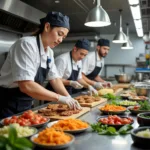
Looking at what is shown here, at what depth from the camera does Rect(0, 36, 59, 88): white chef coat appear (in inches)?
88.3

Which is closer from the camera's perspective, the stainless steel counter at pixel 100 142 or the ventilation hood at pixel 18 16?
the stainless steel counter at pixel 100 142

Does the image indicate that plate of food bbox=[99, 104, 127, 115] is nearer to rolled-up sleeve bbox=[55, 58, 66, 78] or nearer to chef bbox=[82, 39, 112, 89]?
rolled-up sleeve bbox=[55, 58, 66, 78]

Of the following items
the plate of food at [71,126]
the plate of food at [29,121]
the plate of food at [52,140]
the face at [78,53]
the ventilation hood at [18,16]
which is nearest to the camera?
the plate of food at [52,140]

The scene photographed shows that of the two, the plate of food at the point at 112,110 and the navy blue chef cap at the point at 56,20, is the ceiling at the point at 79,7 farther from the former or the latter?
the plate of food at the point at 112,110

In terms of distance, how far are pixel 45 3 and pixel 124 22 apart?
303 centimetres

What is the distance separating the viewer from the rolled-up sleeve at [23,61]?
2229 millimetres

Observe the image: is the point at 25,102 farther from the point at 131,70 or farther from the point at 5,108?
the point at 131,70

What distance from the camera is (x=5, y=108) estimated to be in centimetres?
242

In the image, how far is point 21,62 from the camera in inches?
89.6

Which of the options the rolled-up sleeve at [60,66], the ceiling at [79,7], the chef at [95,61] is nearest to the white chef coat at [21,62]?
the rolled-up sleeve at [60,66]

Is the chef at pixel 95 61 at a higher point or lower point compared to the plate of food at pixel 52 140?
higher

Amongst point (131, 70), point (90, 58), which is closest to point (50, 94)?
point (90, 58)

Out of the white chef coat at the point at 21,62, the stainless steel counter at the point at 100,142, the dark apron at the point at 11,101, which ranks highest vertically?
the white chef coat at the point at 21,62

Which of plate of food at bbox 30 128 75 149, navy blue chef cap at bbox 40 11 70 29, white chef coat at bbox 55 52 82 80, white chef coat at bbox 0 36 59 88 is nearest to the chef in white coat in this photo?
white chef coat at bbox 55 52 82 80
